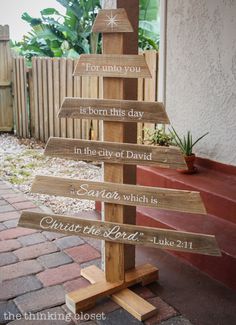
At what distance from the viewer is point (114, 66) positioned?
2463mm

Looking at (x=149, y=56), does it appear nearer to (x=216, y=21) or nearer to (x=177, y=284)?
(x=216, y=21)

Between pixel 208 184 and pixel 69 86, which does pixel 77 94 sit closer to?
pixel 69 86

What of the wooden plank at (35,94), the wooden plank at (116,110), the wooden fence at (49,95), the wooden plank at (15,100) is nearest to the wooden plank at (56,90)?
the wooden fence at (49,95)

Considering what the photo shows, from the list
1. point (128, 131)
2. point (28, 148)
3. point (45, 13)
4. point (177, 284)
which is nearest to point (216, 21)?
point (128, 131)

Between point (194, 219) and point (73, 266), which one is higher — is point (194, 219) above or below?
above

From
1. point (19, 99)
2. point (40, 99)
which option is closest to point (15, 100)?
point (19, 99)

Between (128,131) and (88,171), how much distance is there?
3.23 meters

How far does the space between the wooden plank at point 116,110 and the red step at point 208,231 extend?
3.70 feet

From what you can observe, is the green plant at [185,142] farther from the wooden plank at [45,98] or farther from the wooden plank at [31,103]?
the wooden plank at [31,103]

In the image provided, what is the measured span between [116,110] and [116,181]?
46cm

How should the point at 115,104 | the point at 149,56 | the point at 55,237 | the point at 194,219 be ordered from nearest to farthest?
the point at 115,104 → the point at 194,219 → the point at 55,237 → the point at 149,56

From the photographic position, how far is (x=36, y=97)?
313 inches

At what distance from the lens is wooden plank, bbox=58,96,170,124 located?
2.44 metres

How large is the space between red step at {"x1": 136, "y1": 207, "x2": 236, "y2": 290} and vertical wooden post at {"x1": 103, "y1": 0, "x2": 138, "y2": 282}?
22.5 inches
